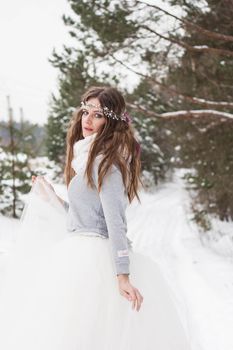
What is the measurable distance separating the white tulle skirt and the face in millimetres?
622

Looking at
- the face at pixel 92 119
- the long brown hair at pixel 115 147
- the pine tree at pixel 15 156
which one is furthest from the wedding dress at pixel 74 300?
the pine tree at pixel 15 156

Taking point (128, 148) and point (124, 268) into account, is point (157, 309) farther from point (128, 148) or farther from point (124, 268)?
point (128, 148)

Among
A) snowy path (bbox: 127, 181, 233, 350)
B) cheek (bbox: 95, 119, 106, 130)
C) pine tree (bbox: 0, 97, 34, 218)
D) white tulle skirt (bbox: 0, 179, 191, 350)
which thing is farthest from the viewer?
pine tree (bbox: 0, 97, 34, 218)

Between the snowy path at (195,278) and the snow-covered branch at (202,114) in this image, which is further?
the snow-covered branch at (202,114)

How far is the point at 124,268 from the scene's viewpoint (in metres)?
1.97

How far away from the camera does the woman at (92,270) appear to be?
1.97 m

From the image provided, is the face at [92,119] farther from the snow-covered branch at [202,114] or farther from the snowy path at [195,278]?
the snow-covered branch at [202,114]

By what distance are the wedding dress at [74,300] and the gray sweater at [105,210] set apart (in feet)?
0.27

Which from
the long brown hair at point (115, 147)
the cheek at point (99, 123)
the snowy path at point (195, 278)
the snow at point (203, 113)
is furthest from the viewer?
the snow at point (203, 113)

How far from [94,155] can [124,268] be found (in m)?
0.62

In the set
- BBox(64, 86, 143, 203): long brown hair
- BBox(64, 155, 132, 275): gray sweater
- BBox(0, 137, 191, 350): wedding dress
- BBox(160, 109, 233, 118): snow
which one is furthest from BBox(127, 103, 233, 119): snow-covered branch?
BBox(64, 155, 132, 275): gray sweater

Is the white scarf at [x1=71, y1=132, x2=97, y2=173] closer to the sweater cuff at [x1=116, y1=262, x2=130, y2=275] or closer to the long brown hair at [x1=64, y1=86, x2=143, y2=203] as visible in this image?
the long brown hair at [x1=64, y1=86, x2=143, y2=203]

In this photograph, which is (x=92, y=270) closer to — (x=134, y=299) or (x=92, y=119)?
(x=134, y=299)

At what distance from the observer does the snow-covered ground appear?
4281 millimetres
